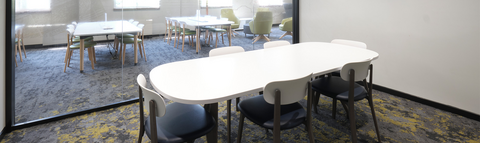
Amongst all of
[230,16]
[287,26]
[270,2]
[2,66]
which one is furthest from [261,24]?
[2,66]

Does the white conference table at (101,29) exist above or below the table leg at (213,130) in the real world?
above

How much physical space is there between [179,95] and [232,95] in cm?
29

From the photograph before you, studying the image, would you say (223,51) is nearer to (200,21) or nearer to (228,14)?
(200,21)

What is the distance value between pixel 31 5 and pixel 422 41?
162 inches

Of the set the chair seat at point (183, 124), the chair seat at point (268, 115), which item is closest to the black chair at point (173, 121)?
the chair seat at point (183, 124)

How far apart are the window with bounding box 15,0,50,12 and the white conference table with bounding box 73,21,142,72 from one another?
0.33 m

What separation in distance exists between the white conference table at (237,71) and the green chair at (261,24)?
5.53ft

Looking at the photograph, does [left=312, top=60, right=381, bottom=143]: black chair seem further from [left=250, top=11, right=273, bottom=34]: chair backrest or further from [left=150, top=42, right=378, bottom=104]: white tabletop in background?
[left=250, top=11, right=273, bottom=34]: chair backrest

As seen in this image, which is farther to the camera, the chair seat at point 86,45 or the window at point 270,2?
the window at point 270,2

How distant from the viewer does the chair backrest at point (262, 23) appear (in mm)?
4461

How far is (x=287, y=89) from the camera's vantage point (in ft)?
5.39

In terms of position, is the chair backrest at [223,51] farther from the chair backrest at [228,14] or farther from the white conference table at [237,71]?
the chair backrest at [228,14]

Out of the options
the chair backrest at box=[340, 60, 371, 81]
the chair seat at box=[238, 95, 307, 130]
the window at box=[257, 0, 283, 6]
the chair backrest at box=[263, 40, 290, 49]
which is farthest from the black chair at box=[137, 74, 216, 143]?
the window at box=[257, 0, 283, 6]

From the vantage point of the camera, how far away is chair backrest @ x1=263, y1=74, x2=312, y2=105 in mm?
1591
